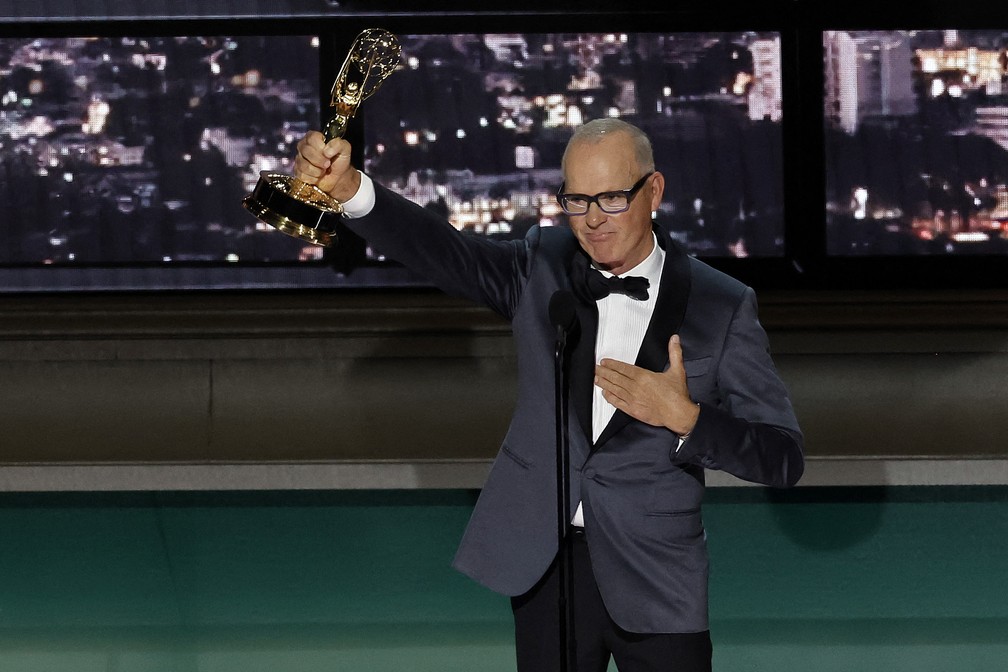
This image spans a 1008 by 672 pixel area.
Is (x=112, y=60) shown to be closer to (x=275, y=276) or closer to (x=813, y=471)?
(x=275, y=276)

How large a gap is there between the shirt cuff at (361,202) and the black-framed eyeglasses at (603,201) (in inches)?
12.3

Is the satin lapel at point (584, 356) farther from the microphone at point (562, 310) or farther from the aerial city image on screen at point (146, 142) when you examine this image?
the aerial city image on screen at point (146, 142)

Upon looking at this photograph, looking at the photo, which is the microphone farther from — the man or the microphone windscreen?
the man

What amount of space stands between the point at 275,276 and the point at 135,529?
149 centimetres

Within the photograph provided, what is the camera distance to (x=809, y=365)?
22.0 feet

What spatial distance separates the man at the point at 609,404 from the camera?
2211 mm

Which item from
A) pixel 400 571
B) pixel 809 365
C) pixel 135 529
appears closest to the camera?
pixel 400 571

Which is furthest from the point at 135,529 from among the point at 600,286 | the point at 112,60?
the point at 600,286

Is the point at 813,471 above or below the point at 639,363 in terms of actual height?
below

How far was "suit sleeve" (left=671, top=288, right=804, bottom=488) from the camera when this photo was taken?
2.15 m

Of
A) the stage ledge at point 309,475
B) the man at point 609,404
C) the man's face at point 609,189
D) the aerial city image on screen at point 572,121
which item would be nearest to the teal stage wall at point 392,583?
the stage ledge at point 309,475

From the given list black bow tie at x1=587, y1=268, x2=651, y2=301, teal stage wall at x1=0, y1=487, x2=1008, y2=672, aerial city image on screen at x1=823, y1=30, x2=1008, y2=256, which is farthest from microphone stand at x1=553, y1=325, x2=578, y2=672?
aerial city image on screen at x1=823, y1=30, x2=1008, y2=256

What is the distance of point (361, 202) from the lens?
226 cm

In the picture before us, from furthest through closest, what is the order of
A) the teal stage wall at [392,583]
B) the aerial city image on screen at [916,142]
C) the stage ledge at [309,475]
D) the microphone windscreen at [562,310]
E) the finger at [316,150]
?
the aerial city image on screen at [916,142]
the stage ledge at [309,475]
the teal stage wall at [392,583]
the finger at [316,150]
the microphone windscreen at [562,310]
